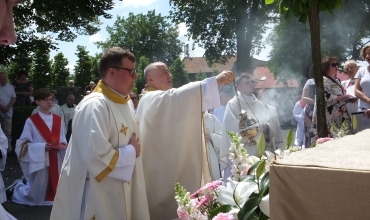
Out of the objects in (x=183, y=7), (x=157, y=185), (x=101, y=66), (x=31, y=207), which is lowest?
(x=31, y=207)

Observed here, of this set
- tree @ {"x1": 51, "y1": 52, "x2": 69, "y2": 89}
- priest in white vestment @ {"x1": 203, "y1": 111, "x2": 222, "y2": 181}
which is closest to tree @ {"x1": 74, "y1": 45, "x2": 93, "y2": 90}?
tree @ {"x1": 51, "y1": 52, "x2": 69, "y2": 89}

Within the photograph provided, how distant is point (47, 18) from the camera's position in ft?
49.6

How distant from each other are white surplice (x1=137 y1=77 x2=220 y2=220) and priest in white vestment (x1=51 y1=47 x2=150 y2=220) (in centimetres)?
22

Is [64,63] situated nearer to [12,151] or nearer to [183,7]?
[183,7]

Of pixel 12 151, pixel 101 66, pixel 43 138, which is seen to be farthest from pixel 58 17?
pixel 101 66

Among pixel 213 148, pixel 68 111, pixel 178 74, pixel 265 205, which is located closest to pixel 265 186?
pixel 265 205

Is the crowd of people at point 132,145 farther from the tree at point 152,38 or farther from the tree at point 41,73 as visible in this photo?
the tree at point 152,38

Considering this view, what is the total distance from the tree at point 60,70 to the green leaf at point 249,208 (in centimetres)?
3018

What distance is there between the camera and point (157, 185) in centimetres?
369

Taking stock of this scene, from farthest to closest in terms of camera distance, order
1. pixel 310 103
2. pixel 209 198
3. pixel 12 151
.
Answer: pixel 12 151
pixel 310 103
pixel 209 198

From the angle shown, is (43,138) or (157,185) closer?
(157,185)

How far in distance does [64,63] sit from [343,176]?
31.6m

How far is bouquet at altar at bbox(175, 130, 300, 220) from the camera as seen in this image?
4.81ft

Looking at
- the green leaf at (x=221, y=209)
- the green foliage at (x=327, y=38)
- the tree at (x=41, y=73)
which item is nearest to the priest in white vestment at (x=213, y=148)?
the green leaf at (x=221, y=209)
